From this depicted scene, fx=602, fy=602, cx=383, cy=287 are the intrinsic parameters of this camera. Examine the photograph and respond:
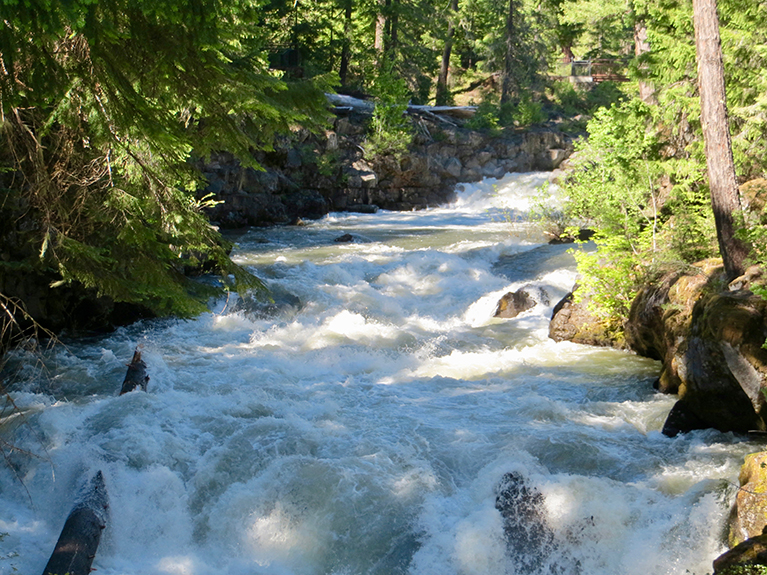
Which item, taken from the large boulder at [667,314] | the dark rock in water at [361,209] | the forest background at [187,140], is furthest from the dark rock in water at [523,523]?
the dark rock in water at [361,209]

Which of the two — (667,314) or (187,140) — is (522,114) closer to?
(667,314)

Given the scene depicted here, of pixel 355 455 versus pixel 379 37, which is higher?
pixel 379 37

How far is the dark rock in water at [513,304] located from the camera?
39.1 ft

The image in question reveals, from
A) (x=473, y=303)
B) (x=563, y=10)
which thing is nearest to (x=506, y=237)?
(x=473, y=303)

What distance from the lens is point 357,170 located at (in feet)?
87.5

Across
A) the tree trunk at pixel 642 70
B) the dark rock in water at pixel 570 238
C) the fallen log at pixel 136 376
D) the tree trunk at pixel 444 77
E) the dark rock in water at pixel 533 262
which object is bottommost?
the fallen log at pixel 136 376

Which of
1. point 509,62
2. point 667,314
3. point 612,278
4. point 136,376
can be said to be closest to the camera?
point 136,376

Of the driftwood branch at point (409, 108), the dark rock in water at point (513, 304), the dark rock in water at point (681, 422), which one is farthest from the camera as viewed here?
the driftwood branch at point (409, 108)

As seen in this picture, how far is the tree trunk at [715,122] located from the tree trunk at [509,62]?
26.2 m

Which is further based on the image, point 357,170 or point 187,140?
point 357,170

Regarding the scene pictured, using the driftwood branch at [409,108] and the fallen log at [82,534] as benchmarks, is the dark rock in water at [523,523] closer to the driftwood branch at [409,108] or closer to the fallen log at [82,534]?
the fallen log at [82,534]

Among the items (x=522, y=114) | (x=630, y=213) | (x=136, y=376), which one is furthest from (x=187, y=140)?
(x=522, y=114)

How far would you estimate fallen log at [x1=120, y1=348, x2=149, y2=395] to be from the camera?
7598mm

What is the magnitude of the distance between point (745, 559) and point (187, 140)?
5132 millimetres
